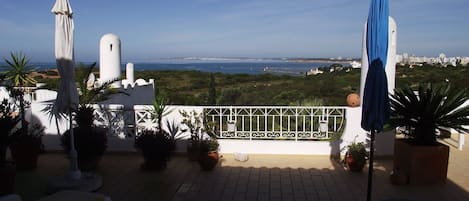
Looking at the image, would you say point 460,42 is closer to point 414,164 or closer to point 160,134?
point 414,164

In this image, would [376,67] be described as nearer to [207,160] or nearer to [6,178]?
[207,160]

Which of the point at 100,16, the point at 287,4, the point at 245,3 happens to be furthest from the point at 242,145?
the point at 100,16

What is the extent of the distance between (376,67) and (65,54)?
409 cm

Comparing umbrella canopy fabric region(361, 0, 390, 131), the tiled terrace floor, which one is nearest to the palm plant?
the tiled terrace floor

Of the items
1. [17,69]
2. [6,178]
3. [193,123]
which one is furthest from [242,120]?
[17,69]

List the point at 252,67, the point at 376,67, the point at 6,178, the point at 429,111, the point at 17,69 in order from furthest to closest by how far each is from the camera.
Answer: the point at 252,67, the point at 17,69, the point at 429,111, the point at 6,178, the point at 376,67

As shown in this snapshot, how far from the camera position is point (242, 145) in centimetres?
757

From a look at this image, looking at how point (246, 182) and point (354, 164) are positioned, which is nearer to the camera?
point (246, 182)

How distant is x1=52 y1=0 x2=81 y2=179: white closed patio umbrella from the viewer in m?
5.04

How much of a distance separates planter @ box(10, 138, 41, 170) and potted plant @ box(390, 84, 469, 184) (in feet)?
20.2

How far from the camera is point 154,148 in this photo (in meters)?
6.22

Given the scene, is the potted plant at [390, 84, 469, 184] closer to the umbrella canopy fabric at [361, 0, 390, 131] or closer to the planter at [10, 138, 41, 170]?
the umbrella canopy fabric at [361, 0, 390, 131]

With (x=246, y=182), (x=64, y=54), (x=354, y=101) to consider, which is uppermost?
(x=64, y=54)

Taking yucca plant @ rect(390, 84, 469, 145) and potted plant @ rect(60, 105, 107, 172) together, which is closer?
yucca plant @ rect(390, 84, 469, 145)
